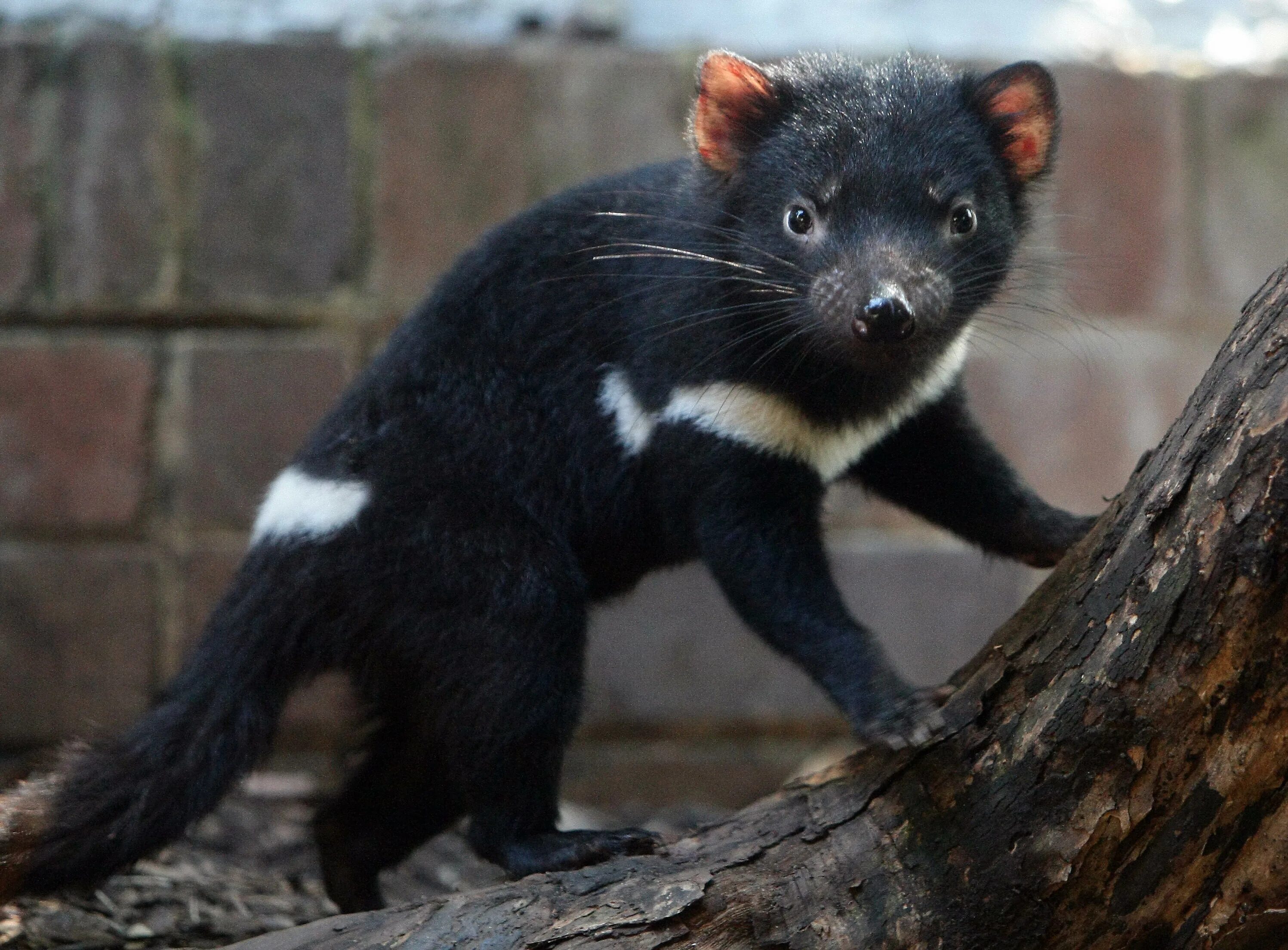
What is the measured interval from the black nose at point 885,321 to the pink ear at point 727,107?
1.79 feet

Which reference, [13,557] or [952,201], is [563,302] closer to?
[952,201]

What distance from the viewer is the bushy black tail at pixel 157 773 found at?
2525 mm

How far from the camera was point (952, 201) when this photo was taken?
2551 mm

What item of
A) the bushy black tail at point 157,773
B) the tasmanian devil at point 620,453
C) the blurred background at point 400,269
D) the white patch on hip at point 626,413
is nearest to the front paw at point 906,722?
the tasmanian devil at point 620,453

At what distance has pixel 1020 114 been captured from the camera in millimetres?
2705

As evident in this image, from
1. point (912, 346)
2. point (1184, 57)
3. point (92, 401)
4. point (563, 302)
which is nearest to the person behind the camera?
point (912, 346)

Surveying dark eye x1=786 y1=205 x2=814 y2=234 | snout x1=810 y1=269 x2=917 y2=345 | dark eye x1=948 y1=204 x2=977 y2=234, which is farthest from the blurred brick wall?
snout x1=810 y1=269 x2=917 y2=345

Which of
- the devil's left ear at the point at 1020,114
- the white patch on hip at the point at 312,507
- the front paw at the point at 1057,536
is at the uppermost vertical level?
the devil's left ear at the point at 1020,114

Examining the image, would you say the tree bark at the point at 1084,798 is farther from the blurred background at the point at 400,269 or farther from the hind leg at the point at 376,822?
the blurred background at the point at 400,269

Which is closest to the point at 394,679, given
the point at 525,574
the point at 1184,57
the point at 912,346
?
the point at 525,574

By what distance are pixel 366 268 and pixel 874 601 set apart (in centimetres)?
198

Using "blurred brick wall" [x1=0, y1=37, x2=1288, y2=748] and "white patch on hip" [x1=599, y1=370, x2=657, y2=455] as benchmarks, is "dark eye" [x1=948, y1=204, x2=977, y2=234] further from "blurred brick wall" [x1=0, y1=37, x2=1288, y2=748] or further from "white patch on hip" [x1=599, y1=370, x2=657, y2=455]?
"blurred brick wall" [x1=0, y1=37, x2=1288, y2=748]

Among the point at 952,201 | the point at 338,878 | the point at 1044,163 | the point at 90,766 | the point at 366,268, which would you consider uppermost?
the point at 366,268

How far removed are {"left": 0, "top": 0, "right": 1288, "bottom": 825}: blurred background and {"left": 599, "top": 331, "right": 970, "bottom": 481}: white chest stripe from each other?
4.14 ft
